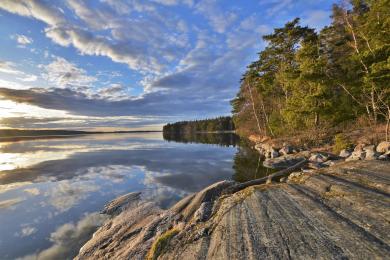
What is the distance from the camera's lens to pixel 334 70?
30141 mm

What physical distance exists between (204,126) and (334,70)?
482 ft

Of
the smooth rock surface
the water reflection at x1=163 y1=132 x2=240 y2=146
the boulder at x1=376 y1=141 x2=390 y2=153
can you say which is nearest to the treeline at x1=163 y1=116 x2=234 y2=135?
the water reflection at x1=163 y1=132 x2=240 y2=146

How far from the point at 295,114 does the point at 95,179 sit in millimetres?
22114

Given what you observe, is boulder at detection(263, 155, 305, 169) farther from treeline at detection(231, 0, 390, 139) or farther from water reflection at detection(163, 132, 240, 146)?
water reflection at detection(163, 132, 240, 146)

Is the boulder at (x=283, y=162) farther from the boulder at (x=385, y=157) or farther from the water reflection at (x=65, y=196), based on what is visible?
the boulder at (x=385, y=157)

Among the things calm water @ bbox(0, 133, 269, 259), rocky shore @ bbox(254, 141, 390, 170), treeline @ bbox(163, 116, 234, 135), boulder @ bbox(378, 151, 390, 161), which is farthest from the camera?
treeline @ bbox(163, 116, 234, 135)

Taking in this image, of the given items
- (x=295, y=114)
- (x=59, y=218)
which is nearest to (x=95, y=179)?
(x=59, y=218)

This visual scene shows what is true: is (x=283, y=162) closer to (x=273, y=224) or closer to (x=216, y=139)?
(x=273, y=224)

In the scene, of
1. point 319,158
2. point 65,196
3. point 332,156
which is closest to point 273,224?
point 65,196

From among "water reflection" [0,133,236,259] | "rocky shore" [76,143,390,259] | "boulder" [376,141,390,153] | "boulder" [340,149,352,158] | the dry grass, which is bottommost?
"water reflection" [0,133,236,259]

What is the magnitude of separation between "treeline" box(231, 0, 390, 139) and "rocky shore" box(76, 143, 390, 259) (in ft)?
47.5

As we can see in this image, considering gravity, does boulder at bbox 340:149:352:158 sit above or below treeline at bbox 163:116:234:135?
below

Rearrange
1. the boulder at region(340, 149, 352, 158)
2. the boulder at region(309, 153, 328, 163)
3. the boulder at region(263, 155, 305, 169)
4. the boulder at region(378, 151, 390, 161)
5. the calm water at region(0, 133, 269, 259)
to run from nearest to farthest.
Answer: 1. the calm water at region(0, 133, 269, 259)
2. the boulder at region(378, 151, 390, 161)
3. the boulder at region(309, 153, 328, 163)
4. the boulder at region(340, 149, 352, 158)
5. the boulder at region(263, 155, 305, 169)

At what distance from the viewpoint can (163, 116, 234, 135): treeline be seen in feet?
531
